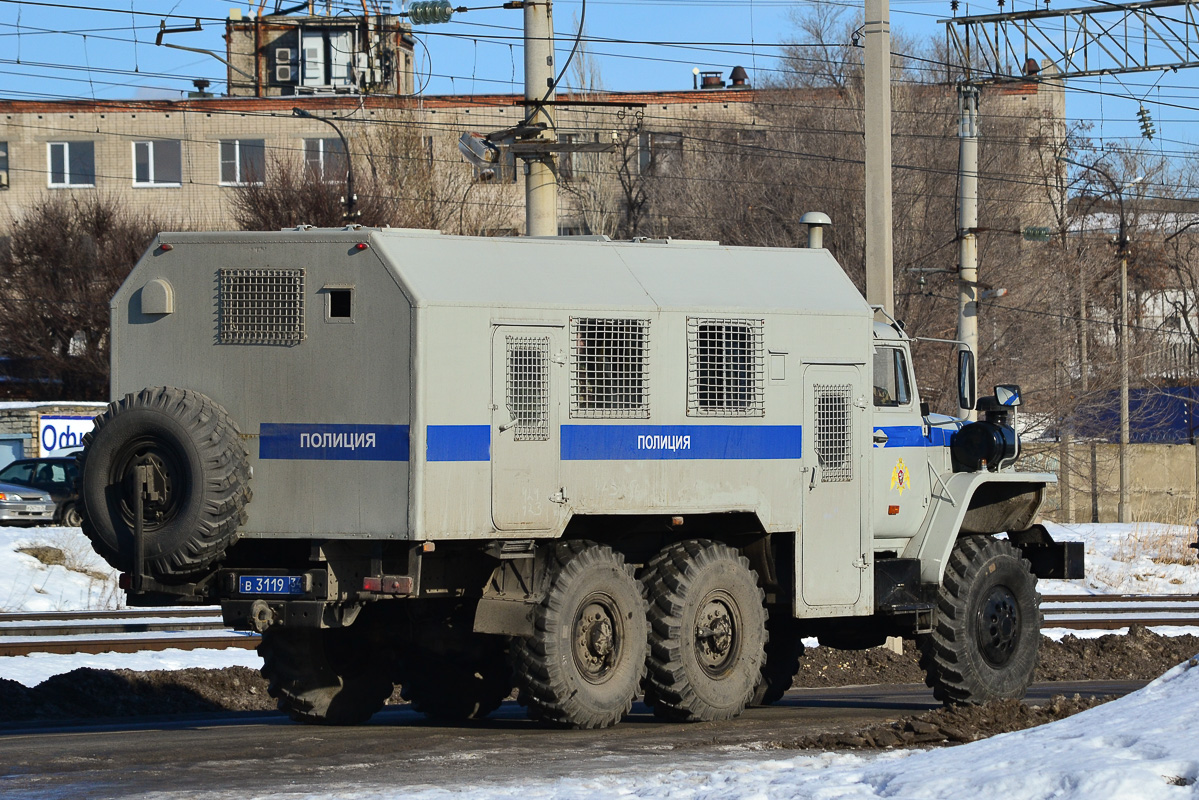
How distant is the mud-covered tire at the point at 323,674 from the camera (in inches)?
458

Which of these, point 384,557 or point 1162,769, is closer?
point 1162,769

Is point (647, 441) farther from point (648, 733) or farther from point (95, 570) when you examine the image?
point (95, 570)

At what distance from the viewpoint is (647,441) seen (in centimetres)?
1099

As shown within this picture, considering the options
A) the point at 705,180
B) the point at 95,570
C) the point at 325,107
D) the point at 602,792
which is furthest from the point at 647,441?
the point at 325,107

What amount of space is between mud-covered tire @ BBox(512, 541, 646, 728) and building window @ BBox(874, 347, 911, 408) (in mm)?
2883

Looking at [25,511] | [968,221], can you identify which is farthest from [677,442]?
[25,511]

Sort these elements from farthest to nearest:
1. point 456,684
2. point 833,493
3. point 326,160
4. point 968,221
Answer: point 326,160 → point 968,221 → point 456,684 → point 833,493

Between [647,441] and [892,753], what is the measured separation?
2.81 metres

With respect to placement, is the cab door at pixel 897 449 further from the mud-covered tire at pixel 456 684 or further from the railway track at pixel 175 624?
the railway track at pixel 175 624

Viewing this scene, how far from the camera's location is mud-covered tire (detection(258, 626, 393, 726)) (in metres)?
11.6

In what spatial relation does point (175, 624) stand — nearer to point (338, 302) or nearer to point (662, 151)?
point (338, 302)

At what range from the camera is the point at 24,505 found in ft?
112

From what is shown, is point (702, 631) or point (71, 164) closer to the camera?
point (702, 631)

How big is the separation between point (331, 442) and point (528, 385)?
1271 millimetres
